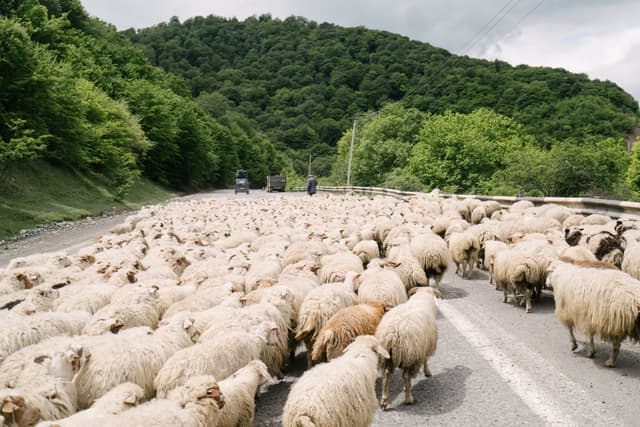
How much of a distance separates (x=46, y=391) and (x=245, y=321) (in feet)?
6.80

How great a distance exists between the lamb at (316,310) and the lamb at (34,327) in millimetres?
2725

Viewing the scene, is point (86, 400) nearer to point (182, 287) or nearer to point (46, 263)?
point (182, 287)

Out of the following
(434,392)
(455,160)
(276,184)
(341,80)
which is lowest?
(434,392)

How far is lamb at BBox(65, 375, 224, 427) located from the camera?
3.38m

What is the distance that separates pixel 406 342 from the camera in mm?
4848

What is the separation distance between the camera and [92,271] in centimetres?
823

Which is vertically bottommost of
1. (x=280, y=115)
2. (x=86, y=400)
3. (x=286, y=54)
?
(x=86, y=400)

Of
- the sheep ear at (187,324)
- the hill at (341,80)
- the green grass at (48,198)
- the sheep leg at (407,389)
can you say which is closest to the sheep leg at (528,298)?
the sheep leg at (407,389)

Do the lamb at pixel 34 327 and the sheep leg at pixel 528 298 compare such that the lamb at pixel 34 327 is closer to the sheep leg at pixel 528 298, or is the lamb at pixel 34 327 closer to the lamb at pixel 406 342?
the lamb at pixel 406 342

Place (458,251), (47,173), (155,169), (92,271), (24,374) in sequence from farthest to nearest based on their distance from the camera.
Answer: (155,169)
(47,173)
(458,251)
(92,271)
(24,374)

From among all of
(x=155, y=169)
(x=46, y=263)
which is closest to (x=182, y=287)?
(x=46, y=263)

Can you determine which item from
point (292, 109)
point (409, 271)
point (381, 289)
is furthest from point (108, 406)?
point (292, 109)

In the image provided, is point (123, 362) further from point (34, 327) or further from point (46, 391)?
point (34, 327)

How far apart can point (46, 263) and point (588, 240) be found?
10657 mm
